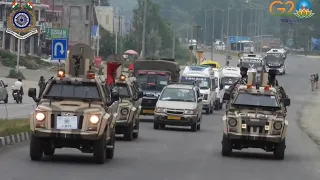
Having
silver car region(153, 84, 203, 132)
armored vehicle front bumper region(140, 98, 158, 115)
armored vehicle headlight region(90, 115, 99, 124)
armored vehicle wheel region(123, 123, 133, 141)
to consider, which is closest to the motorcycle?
armored vehicle front bumper region(140, 98, 158, 115)

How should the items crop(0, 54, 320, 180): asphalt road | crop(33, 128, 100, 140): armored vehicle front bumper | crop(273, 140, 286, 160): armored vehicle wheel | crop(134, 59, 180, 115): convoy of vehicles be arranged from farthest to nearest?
crop(134, 59, 180, 115): convoy of vehicles
crop(273, 140, 286, 160): armored vehicle wheel
crop(33, 128, 100, 140): armored vehicle front bumper
crop(0, 54, 320, 180): asphalt road

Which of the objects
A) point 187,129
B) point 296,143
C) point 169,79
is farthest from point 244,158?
point 169,79

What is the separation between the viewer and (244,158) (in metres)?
24.8

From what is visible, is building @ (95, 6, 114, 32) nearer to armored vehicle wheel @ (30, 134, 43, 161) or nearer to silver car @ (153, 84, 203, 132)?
silver car @ (153, 84, 203, 132)

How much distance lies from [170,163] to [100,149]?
7.60 feet

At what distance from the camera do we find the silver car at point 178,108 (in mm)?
36469

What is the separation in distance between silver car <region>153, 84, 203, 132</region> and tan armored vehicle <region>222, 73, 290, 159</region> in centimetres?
1054

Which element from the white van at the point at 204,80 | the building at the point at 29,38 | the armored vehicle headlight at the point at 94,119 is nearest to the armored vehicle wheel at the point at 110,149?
the armored vehicle headlight at the point at 94,119

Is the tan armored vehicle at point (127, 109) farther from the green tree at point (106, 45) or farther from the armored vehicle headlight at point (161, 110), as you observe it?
the green tree at point (106, 45)

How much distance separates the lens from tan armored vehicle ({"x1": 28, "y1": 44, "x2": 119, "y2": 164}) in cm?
1944

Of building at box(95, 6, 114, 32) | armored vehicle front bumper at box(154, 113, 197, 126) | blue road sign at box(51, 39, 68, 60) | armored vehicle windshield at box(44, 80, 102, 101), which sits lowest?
armored vehicle front bumper at box(154, 113, 197, 126)

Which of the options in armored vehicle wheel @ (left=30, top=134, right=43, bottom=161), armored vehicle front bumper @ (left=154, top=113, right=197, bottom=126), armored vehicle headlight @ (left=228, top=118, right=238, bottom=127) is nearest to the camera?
armored vehicle wheel @ (left=30, top=134, right=43, bottom=161)

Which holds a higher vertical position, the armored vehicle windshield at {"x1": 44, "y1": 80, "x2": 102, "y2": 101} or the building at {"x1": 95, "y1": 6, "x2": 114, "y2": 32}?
the building at {"x1": 95, "y1": 6, "x2": 114, "y2": 32}

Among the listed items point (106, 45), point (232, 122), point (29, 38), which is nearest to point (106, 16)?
point (106, 45)
